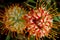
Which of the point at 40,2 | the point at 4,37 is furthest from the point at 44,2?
the point at 4,37

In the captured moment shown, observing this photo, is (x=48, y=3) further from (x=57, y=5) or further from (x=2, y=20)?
(x=2, y=20)

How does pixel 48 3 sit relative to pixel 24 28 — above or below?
above

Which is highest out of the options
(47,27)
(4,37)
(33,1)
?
(33,1)
